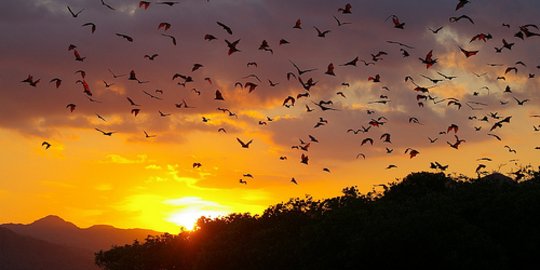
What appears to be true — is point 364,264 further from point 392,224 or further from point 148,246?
point 148,246

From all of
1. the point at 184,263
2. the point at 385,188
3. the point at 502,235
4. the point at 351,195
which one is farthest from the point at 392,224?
the point at 184,263

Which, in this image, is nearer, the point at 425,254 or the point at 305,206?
the point at 425,254

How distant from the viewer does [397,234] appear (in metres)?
47.5

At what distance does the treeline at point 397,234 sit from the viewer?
155 feet

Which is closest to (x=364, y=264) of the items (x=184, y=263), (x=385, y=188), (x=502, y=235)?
(x=502, y=235)

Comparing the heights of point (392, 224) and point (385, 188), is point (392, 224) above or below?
below

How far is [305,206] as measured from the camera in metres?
70.0

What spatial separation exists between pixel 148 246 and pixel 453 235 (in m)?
42.0

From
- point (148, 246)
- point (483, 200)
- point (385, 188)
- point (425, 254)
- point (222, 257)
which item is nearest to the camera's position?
point (425, 254)

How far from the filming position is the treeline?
155 ft

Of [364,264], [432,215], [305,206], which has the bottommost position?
[364,264]

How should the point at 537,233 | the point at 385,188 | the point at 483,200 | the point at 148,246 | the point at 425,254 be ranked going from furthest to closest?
the point at 148,246 → the point at 385,188 → the point at 483,200 → the point at 537,233 → the point at 425,254

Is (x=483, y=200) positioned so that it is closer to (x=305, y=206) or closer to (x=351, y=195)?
(x=351, y=195)

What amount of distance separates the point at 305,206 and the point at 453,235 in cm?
2400
